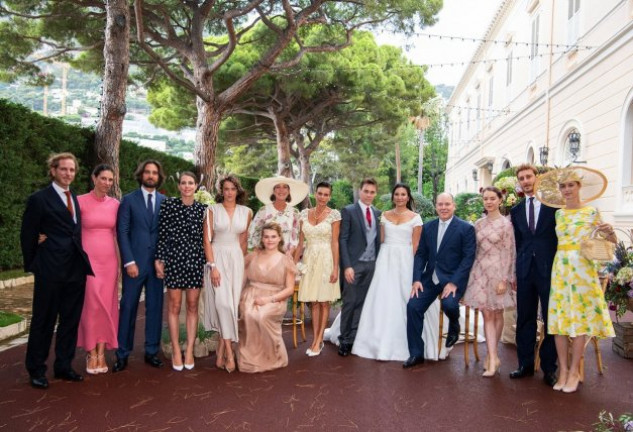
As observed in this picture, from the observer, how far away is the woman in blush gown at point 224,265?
4.76m

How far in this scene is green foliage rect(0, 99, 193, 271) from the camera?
26.7ft

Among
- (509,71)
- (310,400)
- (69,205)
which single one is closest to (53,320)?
(69,205)

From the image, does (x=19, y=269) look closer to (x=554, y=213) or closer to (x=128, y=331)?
(x=128, y=331)

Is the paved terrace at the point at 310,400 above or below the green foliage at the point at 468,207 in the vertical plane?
below

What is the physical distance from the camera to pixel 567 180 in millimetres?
4273

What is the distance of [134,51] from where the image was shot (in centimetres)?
1444

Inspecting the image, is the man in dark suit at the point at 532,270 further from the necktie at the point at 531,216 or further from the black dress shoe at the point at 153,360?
the black dress shoe at the point at 153,360

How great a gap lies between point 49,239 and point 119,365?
1.32 meters

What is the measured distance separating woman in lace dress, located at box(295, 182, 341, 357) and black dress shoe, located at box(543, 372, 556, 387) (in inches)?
83.1

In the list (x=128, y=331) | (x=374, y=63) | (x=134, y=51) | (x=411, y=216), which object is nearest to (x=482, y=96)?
(x=374, y=63)

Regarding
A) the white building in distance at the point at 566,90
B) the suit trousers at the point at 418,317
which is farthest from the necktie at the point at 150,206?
the white building in distance at the point at 566,90

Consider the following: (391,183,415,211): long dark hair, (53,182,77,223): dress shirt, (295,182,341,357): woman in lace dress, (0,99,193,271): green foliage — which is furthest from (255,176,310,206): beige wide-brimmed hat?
(0,99,193,271): green foliage

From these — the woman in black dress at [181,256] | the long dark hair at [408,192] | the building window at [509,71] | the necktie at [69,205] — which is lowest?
the woman in black dress at [181,256]

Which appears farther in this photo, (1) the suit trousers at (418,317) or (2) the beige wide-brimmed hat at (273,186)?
(2) the beige wide-brimmed hat at (273,186)
